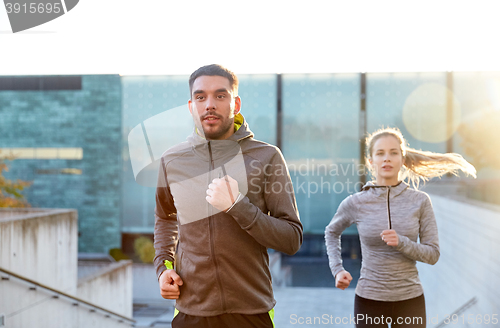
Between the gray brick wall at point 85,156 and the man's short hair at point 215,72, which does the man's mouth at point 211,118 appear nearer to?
the man's short hair at point 215,72

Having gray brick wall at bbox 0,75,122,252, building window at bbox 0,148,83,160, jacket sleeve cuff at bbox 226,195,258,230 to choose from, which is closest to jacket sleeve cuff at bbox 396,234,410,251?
jacket sleeve cuff at bbox 226,195,258,230

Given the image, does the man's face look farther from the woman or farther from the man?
the woman

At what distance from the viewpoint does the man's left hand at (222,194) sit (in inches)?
55.9

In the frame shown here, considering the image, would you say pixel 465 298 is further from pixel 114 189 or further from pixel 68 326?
pixel 114 189

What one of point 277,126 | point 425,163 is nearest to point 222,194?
point 425,163

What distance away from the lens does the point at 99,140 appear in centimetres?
1208

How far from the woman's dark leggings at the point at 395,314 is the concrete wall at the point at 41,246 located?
3.96 metres

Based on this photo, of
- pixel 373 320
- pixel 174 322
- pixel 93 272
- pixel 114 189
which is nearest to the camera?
pixel 174 322

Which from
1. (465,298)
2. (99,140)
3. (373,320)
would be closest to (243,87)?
(99,140)

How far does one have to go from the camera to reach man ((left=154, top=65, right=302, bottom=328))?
1600mm

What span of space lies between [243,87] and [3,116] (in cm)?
738

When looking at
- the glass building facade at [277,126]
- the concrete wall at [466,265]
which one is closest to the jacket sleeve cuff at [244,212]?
the concrete wall at [466,265]

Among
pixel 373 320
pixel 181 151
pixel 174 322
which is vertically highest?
pixel 181 151

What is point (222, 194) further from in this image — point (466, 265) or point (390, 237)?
point (466, 265)
